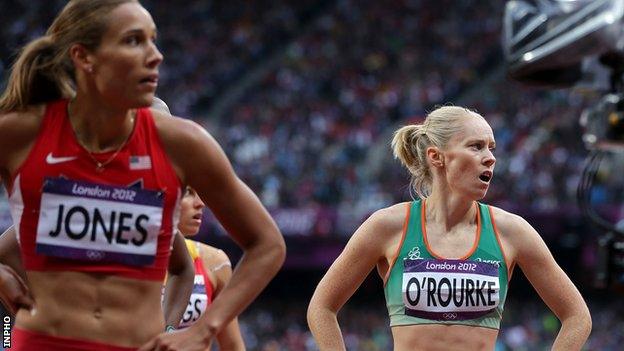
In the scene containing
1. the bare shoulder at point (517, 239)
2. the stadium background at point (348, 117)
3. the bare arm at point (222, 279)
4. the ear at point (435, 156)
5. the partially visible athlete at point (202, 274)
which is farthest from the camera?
the stadium background at point (348, 117)

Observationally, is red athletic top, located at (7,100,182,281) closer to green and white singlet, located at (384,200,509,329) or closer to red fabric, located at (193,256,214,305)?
green and white singlet, located at (384,200,509,329)

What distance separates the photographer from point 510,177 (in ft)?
68.9

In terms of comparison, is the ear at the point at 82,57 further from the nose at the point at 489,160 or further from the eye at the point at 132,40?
the nose at the point at 489,160

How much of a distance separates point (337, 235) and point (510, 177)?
317 cm

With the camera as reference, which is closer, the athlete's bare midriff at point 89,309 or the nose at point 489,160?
the athlete's bare midriff at point 89,309

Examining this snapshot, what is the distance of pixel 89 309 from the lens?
3.60 metres

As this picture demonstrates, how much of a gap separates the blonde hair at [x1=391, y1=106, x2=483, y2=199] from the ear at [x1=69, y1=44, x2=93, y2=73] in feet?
7.52

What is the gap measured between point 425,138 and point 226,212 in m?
2.13

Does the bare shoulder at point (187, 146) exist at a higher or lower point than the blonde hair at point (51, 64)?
lower

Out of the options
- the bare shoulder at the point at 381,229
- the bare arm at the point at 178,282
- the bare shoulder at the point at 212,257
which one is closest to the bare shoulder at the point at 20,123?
the bare arm at the point at 178,282

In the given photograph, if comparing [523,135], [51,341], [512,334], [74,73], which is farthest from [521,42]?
[523,135]

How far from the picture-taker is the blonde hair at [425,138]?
5.57m

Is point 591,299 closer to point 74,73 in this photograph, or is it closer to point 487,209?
point 487,209

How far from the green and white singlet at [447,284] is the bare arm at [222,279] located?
1250 mm
